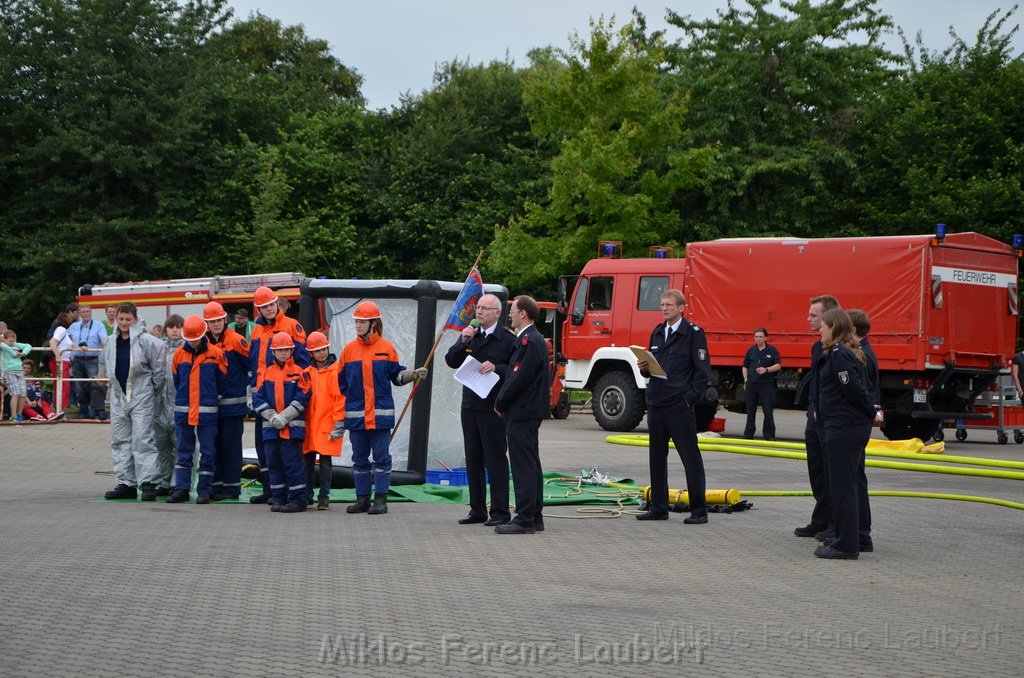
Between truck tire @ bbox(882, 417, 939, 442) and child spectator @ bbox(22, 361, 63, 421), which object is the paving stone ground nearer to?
truck tire @ bbox(882, 417, 939, 442)

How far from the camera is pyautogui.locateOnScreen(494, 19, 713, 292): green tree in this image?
32.4 meters

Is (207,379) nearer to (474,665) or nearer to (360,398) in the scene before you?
(360,398)

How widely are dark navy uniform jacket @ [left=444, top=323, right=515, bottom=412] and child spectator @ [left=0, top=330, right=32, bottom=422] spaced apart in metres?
13.9

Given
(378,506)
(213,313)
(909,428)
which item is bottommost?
(378,506)

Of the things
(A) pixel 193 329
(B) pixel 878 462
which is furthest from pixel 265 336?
(B) pixel 878 462

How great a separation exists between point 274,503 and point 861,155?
29.5 meters

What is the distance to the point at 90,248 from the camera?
40.4 metres

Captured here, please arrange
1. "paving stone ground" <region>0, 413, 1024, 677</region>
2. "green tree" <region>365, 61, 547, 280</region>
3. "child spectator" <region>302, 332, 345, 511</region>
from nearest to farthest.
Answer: "paving stone ground" <region>0, 413, 1024, 677</region> < "child spectator" <region>302, 332, 345, 511</region> < "green tree" <region>365, 61, 547, 280</region>

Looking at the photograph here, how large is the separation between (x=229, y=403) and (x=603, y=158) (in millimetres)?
20693

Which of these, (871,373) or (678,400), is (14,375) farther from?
(871,373)

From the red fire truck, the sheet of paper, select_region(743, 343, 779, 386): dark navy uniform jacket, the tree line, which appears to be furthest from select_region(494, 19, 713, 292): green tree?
the sheet of paper

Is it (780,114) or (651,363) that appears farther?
(780,114)

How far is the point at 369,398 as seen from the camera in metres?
11.5

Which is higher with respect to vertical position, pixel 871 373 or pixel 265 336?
pixel 265 336
